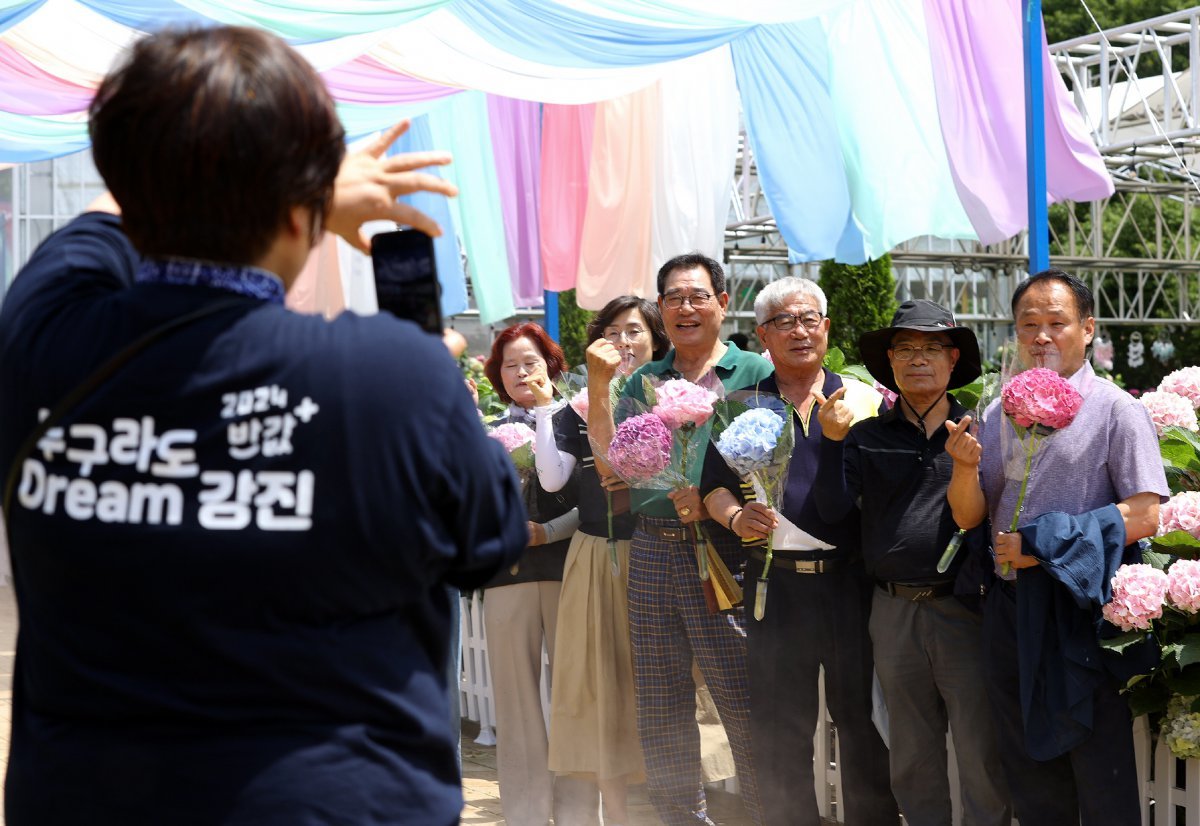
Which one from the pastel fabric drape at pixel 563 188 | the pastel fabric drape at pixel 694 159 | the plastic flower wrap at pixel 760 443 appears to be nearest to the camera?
the plastic flower wrap at pixel 760 443

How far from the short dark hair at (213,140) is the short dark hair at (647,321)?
10.9ft

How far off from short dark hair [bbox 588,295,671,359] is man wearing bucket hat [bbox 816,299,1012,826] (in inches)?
43.6

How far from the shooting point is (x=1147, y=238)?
24.2 m

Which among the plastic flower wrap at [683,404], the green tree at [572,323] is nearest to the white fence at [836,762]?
the plastic flower wrap at [683,404]

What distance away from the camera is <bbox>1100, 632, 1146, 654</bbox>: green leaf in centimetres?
319

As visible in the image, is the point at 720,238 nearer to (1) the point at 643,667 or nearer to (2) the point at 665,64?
(2) the point at 665,64

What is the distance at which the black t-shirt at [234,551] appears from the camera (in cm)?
130

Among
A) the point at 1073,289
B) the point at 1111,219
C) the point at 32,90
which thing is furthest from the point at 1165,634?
the point at 1111,219

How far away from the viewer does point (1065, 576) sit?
314cm

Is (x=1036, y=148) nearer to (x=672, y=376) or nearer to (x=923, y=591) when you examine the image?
(x=672, y=376)

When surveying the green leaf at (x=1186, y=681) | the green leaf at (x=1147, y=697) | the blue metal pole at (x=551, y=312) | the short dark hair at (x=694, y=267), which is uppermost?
the blue metal pole at (x=551, y=312)

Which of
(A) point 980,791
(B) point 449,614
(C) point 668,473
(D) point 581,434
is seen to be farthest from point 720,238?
(B) point 449,614

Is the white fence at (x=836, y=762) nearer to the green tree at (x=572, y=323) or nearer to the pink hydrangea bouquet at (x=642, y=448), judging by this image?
the pink hydrangea bouquet at (x=642, y=448)

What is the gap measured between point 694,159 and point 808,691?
11.5 ft
